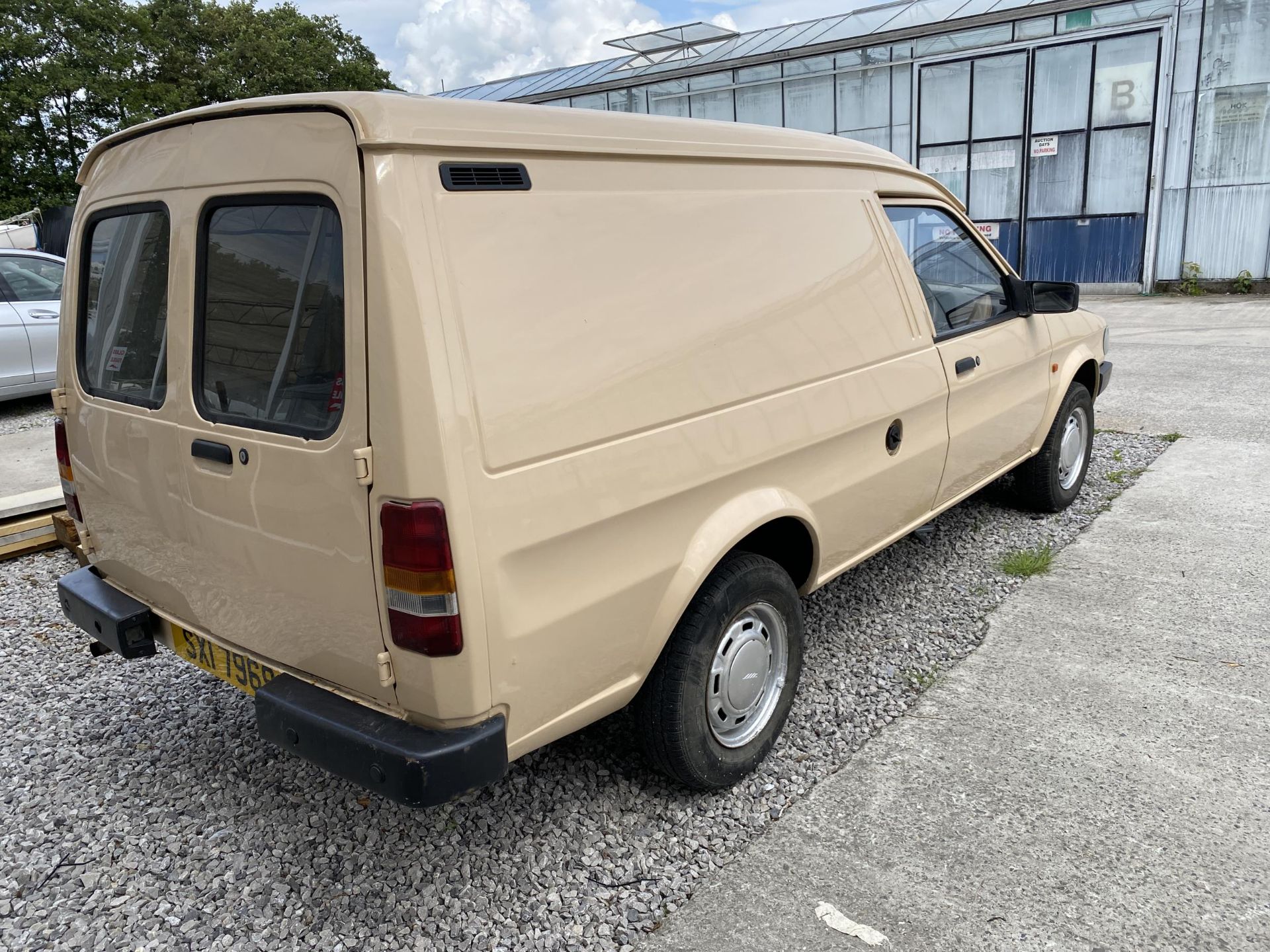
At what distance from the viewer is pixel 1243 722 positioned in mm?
3137

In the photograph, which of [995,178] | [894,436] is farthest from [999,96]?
[894,436]

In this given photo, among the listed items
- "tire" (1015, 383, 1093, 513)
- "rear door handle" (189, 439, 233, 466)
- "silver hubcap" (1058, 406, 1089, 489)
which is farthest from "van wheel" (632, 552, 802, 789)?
"silver hubcap" (1058, 406, 1089, 489)

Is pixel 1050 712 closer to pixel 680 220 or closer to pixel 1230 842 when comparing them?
pixel 1230 842

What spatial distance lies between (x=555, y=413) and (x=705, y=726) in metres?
1.17

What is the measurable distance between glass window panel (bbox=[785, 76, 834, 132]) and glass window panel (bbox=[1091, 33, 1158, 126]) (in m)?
5.09

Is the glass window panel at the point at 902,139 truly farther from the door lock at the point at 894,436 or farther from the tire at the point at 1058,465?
the door lock at the point at 894,436

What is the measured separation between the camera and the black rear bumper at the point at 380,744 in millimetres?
2113

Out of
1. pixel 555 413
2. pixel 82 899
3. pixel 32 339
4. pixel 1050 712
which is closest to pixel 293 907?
pixel 82 899

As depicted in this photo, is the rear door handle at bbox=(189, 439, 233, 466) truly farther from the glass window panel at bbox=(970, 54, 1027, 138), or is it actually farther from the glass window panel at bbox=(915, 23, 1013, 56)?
the glass window panel at bbox=(915, 23, 1013, 56)

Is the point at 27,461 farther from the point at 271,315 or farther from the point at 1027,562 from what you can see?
the point at 1027,562

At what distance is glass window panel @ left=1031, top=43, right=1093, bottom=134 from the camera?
16328 mm

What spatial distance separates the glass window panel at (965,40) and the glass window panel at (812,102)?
6.53 feet

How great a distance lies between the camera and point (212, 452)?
246cm

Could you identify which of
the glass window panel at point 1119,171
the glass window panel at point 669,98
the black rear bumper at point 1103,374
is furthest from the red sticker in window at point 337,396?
the glass window panel at point 669,98
